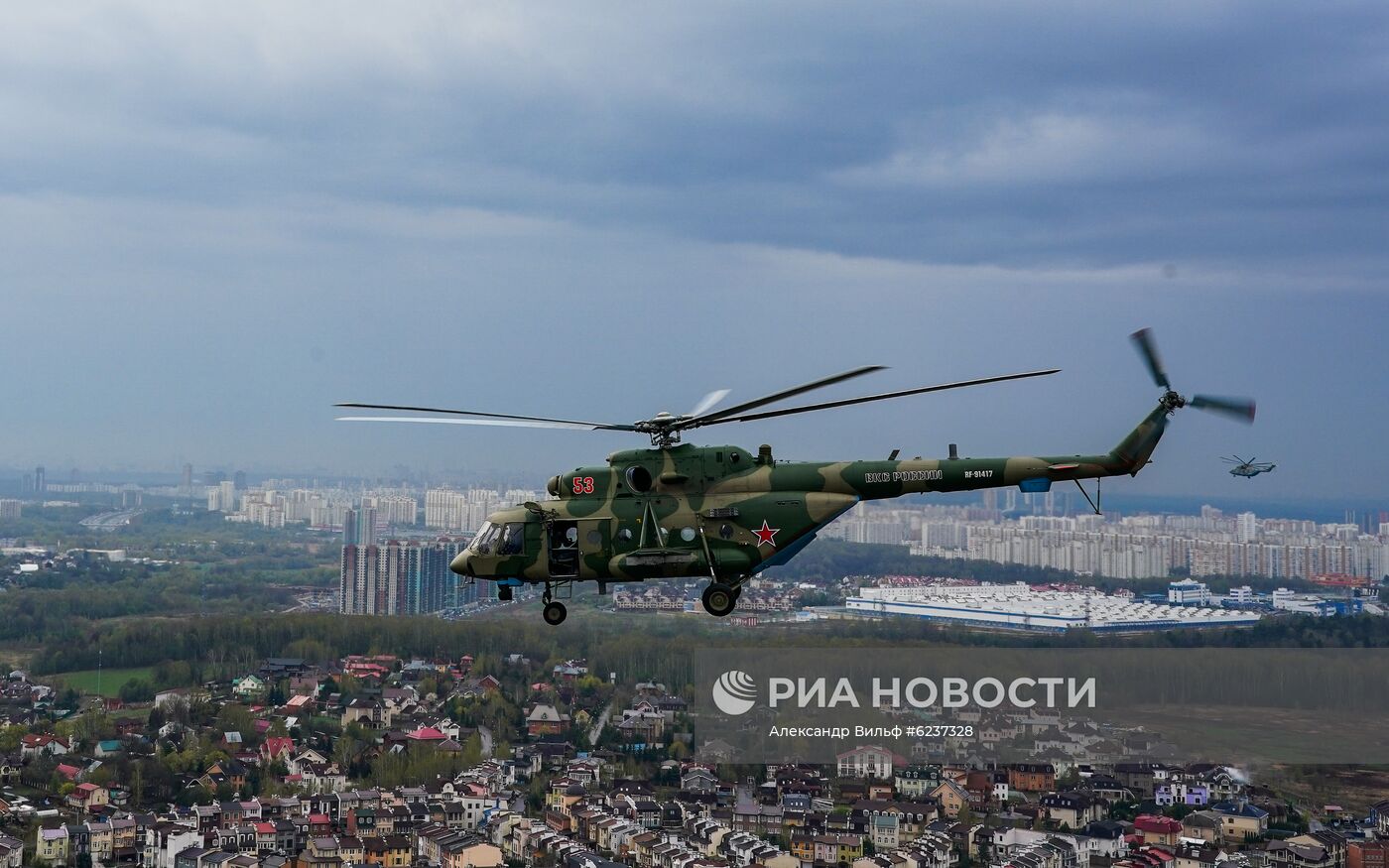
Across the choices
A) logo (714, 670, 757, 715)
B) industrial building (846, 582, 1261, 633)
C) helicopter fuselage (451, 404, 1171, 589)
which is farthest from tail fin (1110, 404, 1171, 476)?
industrial building (846, 582, 1261, 633)

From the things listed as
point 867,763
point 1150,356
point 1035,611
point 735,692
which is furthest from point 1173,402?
point 1035,611

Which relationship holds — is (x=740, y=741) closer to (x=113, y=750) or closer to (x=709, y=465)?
(x=113, y=750)

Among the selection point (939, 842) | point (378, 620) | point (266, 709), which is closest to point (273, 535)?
point (378, 620)

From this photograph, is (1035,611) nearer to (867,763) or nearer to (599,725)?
(867,763)

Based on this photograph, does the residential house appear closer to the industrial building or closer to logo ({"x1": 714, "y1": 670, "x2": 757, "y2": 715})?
logo ({"x1": 714, "y1": 670, "x2": 757, "y2": 715})

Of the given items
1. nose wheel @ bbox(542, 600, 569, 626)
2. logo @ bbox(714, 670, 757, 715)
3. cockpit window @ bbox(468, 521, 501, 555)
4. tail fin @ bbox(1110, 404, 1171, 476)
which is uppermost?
tail fin @ bbox(1110, 404, 1171, 476)

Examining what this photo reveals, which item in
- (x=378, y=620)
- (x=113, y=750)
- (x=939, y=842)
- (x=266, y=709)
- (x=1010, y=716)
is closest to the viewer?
(x=939, y=842)

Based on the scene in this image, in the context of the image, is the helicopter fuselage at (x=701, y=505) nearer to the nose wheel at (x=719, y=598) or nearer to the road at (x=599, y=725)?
the nose wheel at (x=719, y=598)

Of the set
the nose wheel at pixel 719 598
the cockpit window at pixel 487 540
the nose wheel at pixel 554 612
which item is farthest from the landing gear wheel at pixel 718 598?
the cockpit window at pixel 487 540
